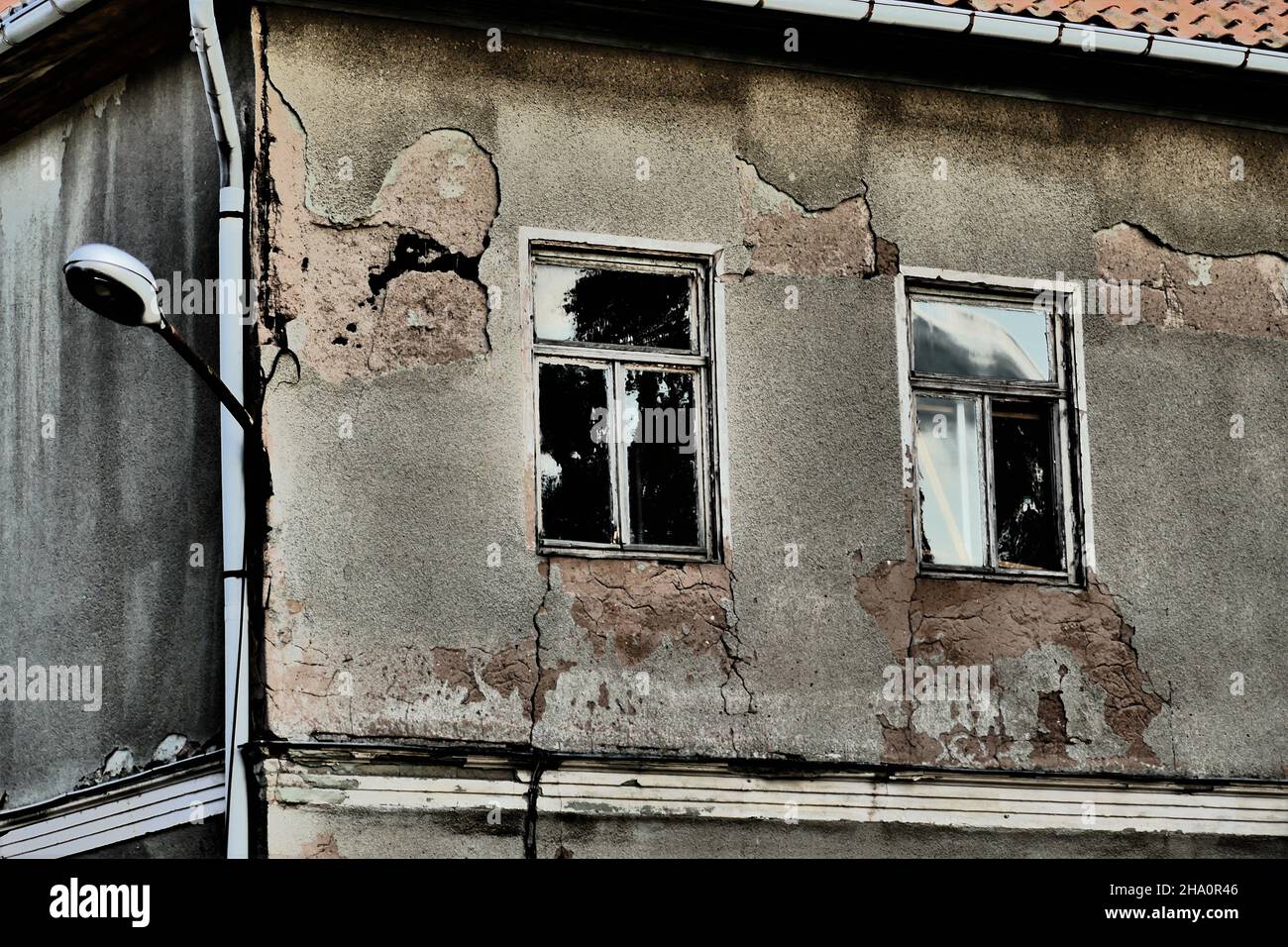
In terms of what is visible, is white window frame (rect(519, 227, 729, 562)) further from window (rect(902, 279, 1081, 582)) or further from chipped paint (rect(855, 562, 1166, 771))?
window (rect(902, 279, 1081, 582))

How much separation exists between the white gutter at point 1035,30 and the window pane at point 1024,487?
1.81 meters

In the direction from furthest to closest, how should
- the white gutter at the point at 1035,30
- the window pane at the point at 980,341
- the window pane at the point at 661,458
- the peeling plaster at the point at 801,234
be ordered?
1. the window pane at the point at 980,341
2. the peeling plaster at the point at 801,234
3. the white gutter at the point at 1035,30
4. the window pane at the point at 661,458

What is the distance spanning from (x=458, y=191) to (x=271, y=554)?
75.2 inches

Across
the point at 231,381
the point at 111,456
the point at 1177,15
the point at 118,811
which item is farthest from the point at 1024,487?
the point at 118,811

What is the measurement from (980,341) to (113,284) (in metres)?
4.43

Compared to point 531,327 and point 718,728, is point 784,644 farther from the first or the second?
point 531,327

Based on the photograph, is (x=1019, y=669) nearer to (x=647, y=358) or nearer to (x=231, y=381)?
(x=647, y=358)

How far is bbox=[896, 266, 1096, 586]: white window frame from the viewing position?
10305 mm

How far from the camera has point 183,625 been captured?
9.55 meters

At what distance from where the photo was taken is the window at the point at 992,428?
10375 mm

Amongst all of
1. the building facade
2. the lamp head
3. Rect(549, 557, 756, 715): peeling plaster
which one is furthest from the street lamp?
Rect(549, 557, 756, 715): peeling plaster

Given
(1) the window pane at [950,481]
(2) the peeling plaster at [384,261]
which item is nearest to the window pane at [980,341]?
(1) the window pane at [950,481]

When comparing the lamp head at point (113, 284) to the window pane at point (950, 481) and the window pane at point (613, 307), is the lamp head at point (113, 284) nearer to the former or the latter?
the window pane at point (613, 307)

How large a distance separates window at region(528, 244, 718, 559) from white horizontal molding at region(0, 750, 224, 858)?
187 centimetres
